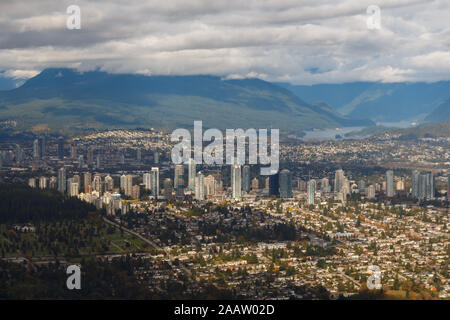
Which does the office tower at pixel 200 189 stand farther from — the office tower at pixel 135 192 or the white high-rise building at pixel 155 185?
the office tower at pixel 135 192

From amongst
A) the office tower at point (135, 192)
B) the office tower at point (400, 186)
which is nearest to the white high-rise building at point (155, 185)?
the office tower at point (135, 192)

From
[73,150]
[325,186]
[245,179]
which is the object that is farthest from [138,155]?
[325,186]

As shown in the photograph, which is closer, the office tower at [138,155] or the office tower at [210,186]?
the office tower at [210,186]

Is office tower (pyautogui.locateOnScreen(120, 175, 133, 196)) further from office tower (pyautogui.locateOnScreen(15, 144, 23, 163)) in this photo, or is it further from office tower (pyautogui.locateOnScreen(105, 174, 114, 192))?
office tower (pyautogui.locateOnScreen(15, 144, 23, 163))

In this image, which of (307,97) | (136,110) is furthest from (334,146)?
(307,97)

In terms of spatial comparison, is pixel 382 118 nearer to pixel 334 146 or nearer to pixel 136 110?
pixel 136 110

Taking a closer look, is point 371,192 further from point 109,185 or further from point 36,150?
point 36,150
